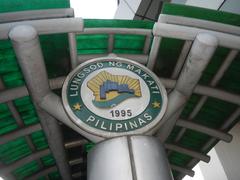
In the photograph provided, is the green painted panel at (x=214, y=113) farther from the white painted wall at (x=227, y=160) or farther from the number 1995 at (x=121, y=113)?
the number 1995 at (x=121, y=113)

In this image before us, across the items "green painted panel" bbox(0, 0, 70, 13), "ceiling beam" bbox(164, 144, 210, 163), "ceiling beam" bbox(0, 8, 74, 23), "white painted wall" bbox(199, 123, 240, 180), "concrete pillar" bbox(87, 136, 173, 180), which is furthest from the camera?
"white painted wall" bbox(199, 123, 240, 180)

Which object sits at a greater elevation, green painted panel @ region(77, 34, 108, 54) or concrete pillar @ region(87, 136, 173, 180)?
green painted panel @ region(77, 34, 108, 54)

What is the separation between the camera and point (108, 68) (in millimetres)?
4605

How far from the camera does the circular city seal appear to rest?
3.92 metres

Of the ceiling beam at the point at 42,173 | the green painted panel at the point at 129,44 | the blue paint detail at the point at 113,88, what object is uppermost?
the green painted panel at the point at 129,44

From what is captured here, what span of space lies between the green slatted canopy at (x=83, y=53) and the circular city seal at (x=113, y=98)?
656mm

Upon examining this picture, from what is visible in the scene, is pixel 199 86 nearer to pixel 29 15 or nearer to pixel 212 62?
pixel 212 62

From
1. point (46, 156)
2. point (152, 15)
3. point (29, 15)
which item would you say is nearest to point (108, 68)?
point (29, 15)

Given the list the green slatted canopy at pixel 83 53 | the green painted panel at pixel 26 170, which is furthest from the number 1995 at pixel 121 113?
the green painted panel at pixel 26 170

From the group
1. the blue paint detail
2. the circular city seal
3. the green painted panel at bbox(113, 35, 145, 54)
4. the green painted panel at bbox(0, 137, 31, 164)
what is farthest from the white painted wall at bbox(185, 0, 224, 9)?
the green painted panel at bbox(0, 137, 31, 164)

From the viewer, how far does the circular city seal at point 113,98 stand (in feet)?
12.9

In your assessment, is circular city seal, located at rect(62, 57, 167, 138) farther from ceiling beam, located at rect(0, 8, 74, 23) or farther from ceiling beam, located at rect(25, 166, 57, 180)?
ceiling beam, located at rect(25, 166, 57, 180)

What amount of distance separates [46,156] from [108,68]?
4.75 m

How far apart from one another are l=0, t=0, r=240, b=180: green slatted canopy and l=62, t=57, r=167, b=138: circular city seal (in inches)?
25.8
